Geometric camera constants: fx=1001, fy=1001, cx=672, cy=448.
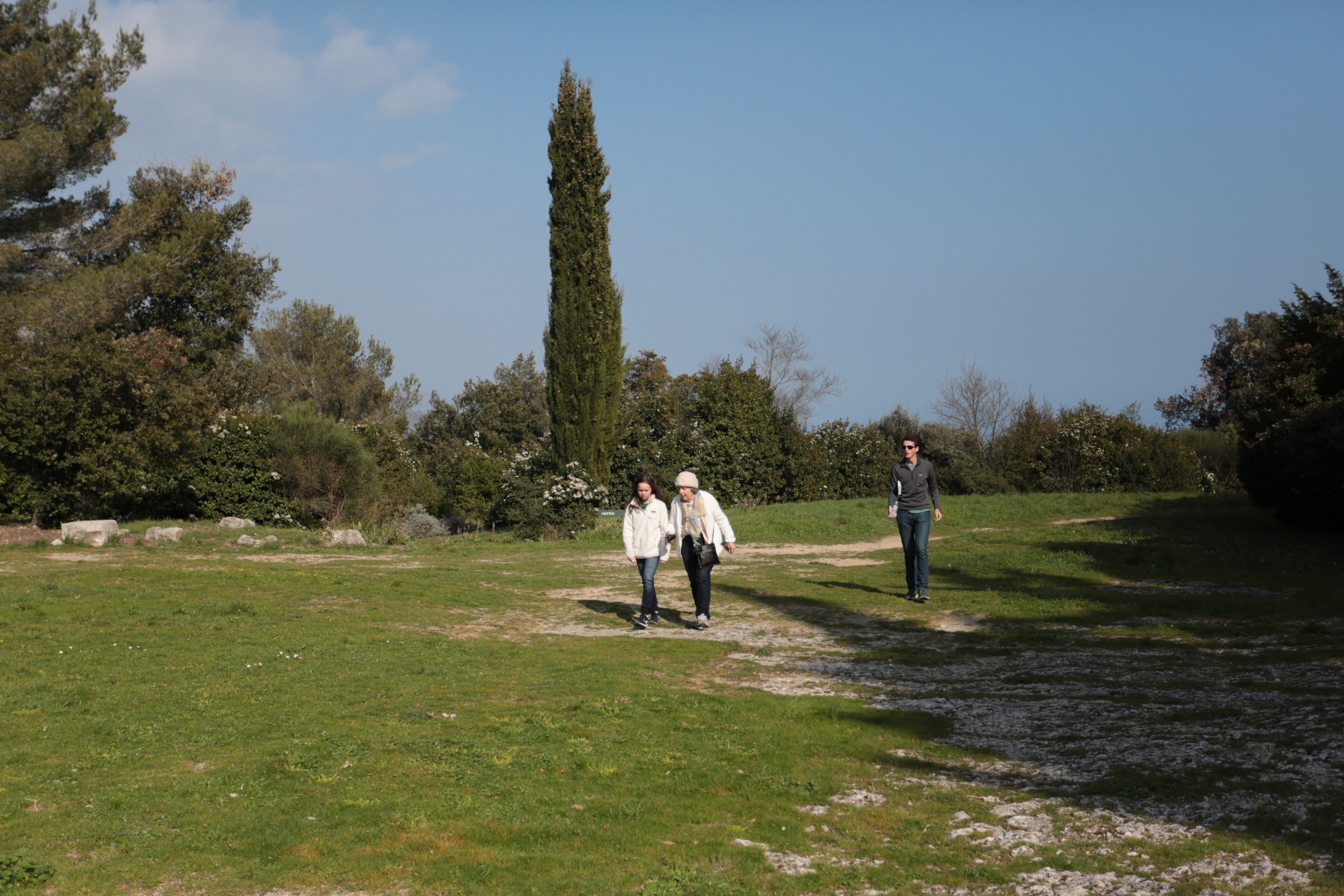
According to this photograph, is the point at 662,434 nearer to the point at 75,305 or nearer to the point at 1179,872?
the point at 75,305

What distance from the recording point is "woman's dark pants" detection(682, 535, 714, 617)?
40.1 ft

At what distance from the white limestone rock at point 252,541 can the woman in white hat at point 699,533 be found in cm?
1185

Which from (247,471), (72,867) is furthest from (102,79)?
(72,867)

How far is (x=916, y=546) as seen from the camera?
46.6 ft

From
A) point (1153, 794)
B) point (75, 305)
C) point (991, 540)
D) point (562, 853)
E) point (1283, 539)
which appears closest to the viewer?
point (562, 853)

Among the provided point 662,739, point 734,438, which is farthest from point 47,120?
point 662,739

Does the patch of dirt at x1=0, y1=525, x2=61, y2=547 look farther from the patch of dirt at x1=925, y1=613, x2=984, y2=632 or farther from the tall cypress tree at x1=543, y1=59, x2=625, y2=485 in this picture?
the patch of dirt at x1=925, y1=613, x2=984, y2=632

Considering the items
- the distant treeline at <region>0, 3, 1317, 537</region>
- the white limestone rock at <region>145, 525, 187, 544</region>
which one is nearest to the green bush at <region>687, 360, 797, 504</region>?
the distant treeline at <region>0, 3, 1317, 537</region>

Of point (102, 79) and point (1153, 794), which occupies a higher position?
point (102, 79)

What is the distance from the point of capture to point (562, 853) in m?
5.01

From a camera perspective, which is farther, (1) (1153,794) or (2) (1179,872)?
(1) (1153,794)

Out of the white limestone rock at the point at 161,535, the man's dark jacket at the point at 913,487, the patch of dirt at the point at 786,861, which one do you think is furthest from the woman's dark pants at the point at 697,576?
the white limestone rock at the point at 161,535

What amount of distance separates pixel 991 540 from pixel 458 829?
59.4 ft

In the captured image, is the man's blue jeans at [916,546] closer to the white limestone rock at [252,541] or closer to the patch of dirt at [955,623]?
the patch of dirt at [955,623]
